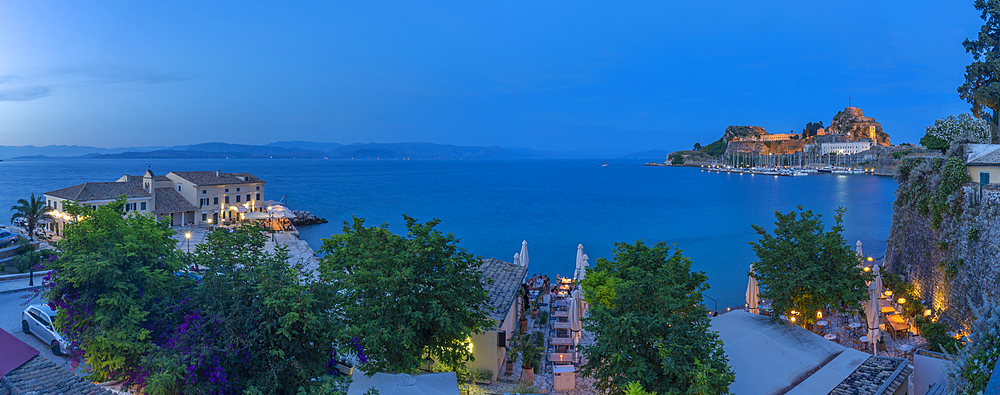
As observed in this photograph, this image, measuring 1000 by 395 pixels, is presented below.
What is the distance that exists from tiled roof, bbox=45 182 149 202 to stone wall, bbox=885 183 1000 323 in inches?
1721

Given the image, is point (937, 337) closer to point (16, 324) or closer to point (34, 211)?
point (16, 324)

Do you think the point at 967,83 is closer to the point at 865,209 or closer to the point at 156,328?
the point at 156,328

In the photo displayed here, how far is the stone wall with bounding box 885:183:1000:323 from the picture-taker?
13750 mm

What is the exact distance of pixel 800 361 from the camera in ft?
32.2

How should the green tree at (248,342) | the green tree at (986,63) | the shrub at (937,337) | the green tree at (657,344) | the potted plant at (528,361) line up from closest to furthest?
the green tree at (248,342)
the green tree at (657,344)
the potted plant at (528,361)
the shrub at (937,337)
the green tree at (986,63)

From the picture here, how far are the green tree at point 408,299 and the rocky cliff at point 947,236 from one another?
12186 mm

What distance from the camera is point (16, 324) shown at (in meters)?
14.6

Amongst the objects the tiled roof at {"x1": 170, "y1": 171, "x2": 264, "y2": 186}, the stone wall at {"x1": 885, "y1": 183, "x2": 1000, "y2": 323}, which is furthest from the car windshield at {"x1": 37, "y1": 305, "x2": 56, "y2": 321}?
the tiled roof at {"x1": 170, "y1": 171, "x2": 264, "y2": 186}

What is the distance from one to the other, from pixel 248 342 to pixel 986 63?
105 feet

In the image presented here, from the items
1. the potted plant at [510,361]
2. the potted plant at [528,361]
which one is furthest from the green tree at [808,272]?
the potted plant at [510,361]

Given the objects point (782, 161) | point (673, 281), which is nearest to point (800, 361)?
point (673, 281)

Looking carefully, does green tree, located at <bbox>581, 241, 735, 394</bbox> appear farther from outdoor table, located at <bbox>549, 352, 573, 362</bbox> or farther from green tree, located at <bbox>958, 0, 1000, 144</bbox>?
green tree, located at <bbox>958, 0, 1000, 144</bbox>

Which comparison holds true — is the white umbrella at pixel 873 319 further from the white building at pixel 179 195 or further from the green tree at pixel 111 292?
the white building at pixel 179 195

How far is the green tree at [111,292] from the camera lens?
26.4 ft
